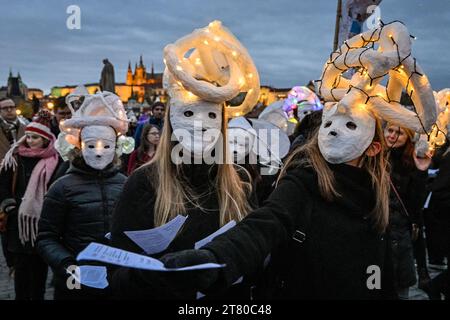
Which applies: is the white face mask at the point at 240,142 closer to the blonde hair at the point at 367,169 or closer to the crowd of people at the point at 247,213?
the crowd of people at the point at 247,213

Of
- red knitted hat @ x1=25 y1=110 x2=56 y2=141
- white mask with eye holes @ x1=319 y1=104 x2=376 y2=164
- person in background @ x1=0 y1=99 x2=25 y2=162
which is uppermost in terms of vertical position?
person in background @ x1=0 y1=99 x2=25 y2=162

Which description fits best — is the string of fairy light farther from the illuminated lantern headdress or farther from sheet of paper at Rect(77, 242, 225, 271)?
sheet of paper at Rect(77, 242, 225, 271)

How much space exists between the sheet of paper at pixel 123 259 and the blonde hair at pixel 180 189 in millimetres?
755

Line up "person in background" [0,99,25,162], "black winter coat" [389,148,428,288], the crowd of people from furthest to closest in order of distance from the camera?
"person in background" [0,99,25,162] < "black winter coat" [389,148,428,288] < the crowd of people

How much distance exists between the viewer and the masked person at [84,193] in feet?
11.4

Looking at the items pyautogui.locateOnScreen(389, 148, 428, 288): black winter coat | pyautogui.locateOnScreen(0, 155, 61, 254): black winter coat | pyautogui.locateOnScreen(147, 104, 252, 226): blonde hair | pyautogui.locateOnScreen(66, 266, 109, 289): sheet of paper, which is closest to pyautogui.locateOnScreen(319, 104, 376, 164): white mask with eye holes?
pyautogui.locateOnScreen(147, 104, 252, 226): blonde hair

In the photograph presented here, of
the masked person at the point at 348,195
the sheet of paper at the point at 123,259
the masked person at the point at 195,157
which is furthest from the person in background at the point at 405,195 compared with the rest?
the sheet of paper at the point at 123,259

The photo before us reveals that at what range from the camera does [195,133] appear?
8.58 feet

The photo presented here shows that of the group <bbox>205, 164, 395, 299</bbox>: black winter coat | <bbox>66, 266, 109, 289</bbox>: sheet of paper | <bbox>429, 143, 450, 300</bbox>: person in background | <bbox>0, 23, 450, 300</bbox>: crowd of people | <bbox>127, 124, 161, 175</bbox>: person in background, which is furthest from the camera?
<bbox>127, 124, 161, 175</bbox>: person in background

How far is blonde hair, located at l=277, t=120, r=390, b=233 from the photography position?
7.60ft

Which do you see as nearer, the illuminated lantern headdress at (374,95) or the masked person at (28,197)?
the illuminated lantern headdress at (374,95)

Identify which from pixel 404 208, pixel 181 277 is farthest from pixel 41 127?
pixel 181 277

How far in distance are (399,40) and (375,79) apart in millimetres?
214

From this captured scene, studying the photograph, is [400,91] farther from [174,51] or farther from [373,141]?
[174,51]
